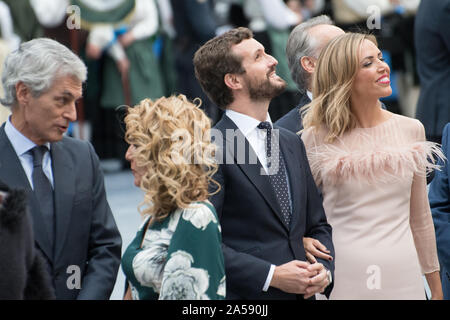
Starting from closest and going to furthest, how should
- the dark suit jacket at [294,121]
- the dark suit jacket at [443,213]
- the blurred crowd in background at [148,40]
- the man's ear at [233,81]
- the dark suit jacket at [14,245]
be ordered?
the dark suit jacket at [14,245], the man's ear at [233,81], the dark suit jacket at [443,213], the dark suit jacket at [294,121], the blurred crowd in background at [148,40]

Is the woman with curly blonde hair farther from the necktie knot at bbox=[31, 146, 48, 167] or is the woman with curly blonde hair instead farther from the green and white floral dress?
the necktie knot at bbox=[31, 146, 48, 167]

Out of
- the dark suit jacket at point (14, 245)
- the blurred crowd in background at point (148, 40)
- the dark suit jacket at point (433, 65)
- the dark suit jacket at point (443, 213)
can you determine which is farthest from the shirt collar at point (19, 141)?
the blurred crowd in background at point (148, 40)

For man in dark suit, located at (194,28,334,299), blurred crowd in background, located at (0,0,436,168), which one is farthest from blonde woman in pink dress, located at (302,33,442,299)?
blurred crowd in background, located at (0,0,436,168)

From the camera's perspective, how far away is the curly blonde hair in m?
3.26

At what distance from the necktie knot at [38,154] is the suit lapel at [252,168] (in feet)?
2.43

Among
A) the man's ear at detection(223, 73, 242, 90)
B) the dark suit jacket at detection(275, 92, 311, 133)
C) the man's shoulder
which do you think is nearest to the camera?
the man's shoulder

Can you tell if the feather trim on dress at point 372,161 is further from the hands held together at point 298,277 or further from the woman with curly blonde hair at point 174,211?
the woman with curly blonde hair at point 174,211

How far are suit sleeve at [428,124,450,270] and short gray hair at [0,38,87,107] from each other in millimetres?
1773

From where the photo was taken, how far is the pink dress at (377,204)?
3934 mm

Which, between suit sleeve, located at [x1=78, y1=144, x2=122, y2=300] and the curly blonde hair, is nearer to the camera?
the curly blonde hair

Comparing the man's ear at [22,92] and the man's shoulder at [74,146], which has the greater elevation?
the man's ear at [22,92]

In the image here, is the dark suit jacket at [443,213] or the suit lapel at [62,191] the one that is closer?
the suit lapel at [62,191]

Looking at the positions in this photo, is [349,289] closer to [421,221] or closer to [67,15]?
[421,221]
